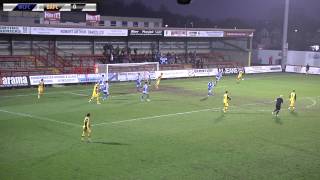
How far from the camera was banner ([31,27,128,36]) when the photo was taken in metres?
46.9

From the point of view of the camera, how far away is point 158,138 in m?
22.4

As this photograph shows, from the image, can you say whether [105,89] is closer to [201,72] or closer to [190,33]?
[201,72]

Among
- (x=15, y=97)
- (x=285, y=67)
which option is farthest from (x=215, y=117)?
(x=285, y=67)

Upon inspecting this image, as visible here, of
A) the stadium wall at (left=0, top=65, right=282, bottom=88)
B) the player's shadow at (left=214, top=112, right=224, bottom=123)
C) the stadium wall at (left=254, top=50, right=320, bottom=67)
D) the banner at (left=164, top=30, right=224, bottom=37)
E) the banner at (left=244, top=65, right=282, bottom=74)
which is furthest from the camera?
the stadium wall at (left=254, top=50, right=320, bottom=67)

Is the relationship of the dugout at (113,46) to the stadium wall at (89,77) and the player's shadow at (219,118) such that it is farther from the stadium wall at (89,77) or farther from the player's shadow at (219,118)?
the player's shadow at (219,118)

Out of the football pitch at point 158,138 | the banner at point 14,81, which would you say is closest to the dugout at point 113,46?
the banner at point 14,81

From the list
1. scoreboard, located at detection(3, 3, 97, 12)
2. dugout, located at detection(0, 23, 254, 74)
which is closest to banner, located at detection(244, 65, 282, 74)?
dugout, located at detection(0, 23, 254, 74)

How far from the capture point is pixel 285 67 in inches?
2719

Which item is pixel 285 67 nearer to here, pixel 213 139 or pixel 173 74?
pixel 173 74

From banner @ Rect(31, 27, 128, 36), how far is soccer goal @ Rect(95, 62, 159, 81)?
494cm

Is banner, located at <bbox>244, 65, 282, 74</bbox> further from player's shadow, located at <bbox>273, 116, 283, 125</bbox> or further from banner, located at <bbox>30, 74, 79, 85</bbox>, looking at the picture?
player's shadow, located at <bbox>273, 116, 283, 125</bbox>

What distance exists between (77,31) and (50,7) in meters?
40.0

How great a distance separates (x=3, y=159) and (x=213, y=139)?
973 cm

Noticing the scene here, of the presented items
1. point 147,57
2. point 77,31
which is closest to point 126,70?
point 77,31
